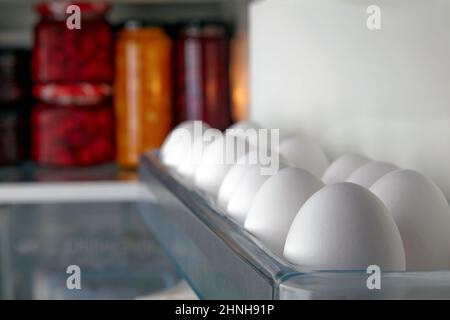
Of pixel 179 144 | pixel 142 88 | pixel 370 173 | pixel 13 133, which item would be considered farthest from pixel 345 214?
pixel 13 133

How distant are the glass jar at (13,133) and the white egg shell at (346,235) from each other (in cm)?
133

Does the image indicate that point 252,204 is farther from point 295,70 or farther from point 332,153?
point 295,70

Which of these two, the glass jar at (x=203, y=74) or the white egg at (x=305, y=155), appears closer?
the white egg at (x=305, y=155)

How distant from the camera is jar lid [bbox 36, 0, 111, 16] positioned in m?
1.73

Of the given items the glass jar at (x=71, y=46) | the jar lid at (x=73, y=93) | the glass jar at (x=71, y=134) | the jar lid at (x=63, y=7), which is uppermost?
the jar lid at (x=63, y=7)

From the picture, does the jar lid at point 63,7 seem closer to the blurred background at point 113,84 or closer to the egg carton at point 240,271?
the blurred background at point 113,84

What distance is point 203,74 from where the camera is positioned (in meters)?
1.77

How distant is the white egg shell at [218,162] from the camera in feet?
2.63

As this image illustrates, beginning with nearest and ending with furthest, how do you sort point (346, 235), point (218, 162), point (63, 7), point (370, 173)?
point (346, 235)
point (370, 173)
point (218, 162)
point (63, 7)

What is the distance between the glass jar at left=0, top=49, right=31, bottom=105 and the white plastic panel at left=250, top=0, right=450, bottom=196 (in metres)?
0.72

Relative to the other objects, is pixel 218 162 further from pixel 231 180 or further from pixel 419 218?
pixel 419 218

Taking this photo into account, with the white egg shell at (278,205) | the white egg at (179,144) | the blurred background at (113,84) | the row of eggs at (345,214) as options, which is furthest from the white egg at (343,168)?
the blurred background at (113,84)

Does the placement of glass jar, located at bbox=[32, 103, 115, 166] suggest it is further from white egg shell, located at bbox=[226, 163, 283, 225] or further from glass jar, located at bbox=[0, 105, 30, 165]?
white egg shell, located at bbox=[226, 163, 283, 225]

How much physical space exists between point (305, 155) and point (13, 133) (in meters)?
1.06
